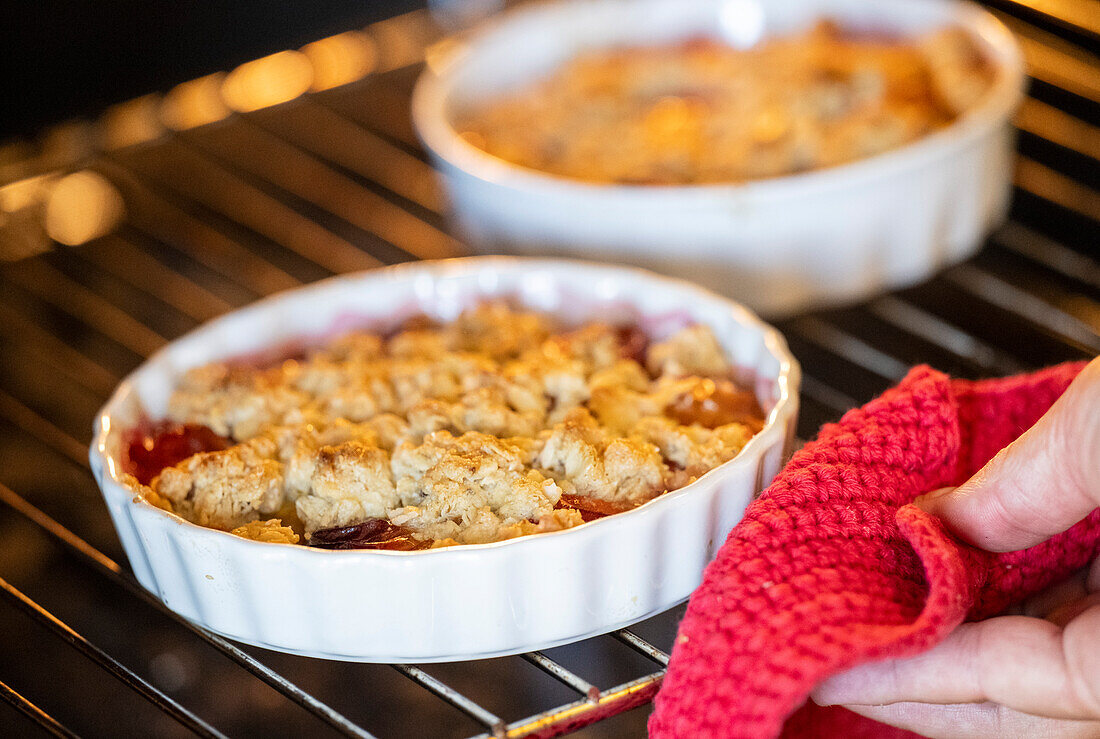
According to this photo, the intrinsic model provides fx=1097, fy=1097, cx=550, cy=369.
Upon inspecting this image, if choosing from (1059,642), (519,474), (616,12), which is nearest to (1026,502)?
(1059,642)

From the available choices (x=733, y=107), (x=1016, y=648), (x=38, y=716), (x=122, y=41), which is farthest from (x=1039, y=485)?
(x=122, y=41)

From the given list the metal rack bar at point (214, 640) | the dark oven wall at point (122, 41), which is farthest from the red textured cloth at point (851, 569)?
the dark oven wall at point (122, 41)

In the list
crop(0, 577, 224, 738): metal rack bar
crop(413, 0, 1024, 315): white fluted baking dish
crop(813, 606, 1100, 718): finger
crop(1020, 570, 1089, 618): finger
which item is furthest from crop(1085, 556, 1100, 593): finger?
crop(0, 577, 224, 738): metal rack bar

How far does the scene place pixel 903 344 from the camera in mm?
969

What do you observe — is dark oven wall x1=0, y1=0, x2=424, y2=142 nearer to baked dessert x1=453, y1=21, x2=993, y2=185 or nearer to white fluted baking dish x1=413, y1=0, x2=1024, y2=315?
baked dessert x1=453, y1=21, x2=993, y2=185

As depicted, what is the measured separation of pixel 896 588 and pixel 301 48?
3.13ft

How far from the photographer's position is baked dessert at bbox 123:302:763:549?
587 millimetres

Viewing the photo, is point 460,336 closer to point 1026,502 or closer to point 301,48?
point 1026,502

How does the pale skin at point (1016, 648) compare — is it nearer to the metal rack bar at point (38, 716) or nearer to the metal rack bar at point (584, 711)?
the metal rack bar at point (584, 711)

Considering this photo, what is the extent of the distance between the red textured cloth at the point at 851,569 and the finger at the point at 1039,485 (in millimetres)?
15

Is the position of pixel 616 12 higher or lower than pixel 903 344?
higher

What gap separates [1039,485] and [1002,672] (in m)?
0.09

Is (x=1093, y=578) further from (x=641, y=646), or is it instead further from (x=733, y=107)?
(x=733, y=107)

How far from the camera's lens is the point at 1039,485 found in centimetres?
50
